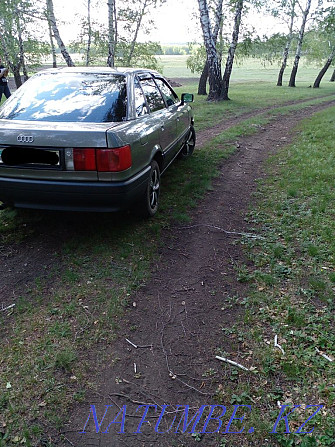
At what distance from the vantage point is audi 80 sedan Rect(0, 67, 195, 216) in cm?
375

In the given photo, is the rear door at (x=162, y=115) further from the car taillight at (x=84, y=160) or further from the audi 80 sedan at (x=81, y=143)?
the car taillight at (x=84, y=160)

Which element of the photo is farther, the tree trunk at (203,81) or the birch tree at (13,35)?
the tree trunk at (203,81)

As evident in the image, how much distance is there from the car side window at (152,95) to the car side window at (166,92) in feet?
0.86

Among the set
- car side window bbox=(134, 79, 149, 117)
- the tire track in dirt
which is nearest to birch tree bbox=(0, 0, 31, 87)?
car side window bbox=(134, 79, 149, 117)

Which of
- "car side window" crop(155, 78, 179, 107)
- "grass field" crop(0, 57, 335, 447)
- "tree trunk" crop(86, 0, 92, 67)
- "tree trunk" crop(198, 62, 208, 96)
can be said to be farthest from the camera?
"tree trunk" crop(198, 62, 208, 96)

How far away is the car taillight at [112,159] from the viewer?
3.73 m

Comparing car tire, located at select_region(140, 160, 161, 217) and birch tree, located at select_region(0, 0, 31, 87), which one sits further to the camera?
birch tree, located at select_region(0, 0, 31, 87)

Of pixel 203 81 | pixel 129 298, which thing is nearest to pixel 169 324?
pixel 129 298

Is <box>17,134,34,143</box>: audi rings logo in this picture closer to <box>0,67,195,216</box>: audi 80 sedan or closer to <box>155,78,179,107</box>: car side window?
<box>0,67,195,216</box>: audi 80 sedan

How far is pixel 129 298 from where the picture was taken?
11.3 ft

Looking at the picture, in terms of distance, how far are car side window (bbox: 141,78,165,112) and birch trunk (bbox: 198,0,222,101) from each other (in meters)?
12.5

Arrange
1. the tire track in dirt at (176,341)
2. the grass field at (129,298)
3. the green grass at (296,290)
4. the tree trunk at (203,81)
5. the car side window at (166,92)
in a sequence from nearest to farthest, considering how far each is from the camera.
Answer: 1. the tire track in dirt at (176,341)
2. the grass field at (129,298)
3. the green grass at (296,290)
4. the car side window at (166,92)
5. the tree trunk at (203,81)

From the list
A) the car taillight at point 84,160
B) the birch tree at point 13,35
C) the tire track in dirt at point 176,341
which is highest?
the birch tree at point 13,35

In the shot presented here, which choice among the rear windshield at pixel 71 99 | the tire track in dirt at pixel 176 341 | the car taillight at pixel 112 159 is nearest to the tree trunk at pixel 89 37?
the rear windshield at pixel 71 99
